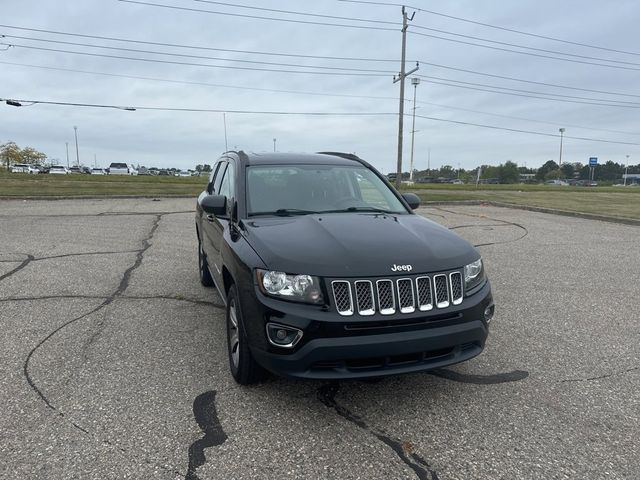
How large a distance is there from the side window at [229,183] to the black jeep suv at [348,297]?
64cm

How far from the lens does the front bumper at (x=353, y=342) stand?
287 centimetres

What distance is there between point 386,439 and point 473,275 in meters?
1.29

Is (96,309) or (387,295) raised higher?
(387,295)

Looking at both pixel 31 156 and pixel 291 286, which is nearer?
pixel 291 286

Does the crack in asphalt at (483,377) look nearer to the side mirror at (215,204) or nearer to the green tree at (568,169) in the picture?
the side mirror at (215,204)

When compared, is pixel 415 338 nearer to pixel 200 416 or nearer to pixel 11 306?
pixel 200 416

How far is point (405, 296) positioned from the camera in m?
3.01

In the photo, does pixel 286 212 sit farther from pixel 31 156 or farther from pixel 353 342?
pixel 31 156

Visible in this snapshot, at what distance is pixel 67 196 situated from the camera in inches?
731

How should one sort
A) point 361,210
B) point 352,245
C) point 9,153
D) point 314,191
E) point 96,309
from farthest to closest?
point 9,153, point 96,309, point 314,191, point 361,210, point 352,245

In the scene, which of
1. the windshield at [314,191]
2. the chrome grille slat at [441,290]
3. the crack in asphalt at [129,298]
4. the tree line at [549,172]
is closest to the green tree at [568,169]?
the tree line at [549,172]

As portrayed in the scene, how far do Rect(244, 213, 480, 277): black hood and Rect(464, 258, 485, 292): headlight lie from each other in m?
0.05

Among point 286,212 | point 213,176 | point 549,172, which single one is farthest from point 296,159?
point 549,172

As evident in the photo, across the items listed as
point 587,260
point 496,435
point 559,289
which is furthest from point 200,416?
point 587,260
